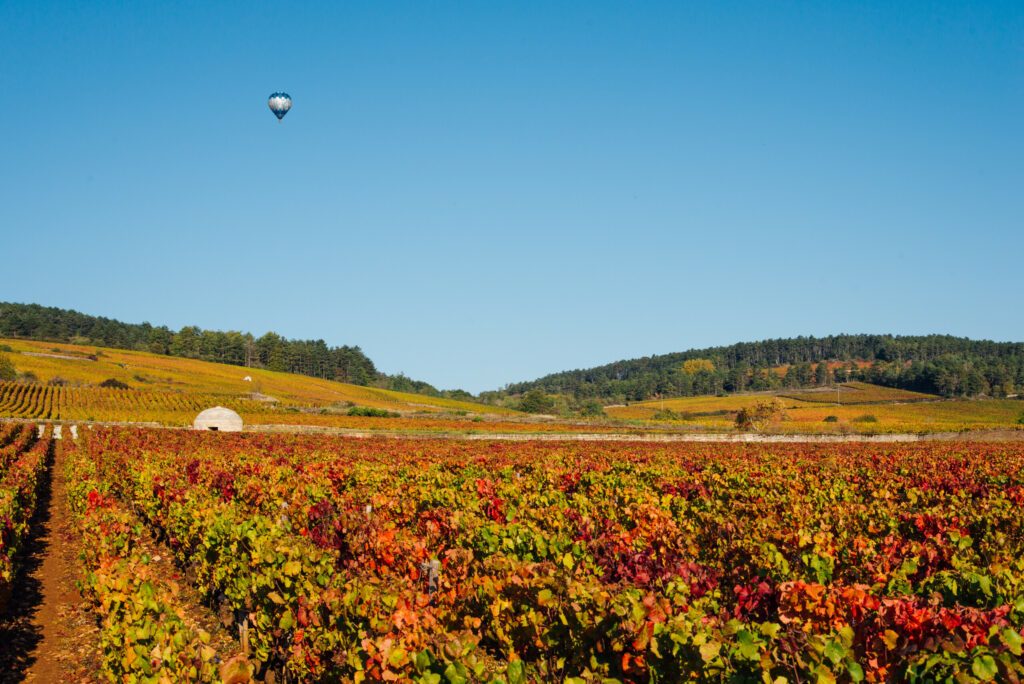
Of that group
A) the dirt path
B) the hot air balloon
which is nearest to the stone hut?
Result: the hot air balloon

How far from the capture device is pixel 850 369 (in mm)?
163125

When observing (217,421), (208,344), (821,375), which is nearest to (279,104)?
(217,421)

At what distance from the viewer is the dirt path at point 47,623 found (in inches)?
350

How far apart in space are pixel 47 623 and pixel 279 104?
3694 cm

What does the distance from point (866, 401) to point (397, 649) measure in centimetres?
13062

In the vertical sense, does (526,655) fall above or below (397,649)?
below

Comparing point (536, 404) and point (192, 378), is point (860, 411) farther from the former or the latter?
point (192, 378)

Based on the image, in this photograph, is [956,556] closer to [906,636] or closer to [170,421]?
[906,636]

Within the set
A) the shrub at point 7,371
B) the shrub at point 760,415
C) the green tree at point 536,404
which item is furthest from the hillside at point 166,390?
Answer: the shrub at point 760,415

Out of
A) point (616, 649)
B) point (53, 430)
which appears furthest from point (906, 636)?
point (53, 430)

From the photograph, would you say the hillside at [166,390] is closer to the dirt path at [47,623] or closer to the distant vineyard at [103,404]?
the distant vineyard at [103,404]

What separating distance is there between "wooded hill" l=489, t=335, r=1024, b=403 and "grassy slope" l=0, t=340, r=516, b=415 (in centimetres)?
3750

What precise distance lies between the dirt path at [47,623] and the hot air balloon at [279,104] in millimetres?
31004

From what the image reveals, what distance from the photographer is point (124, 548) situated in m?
10.5
